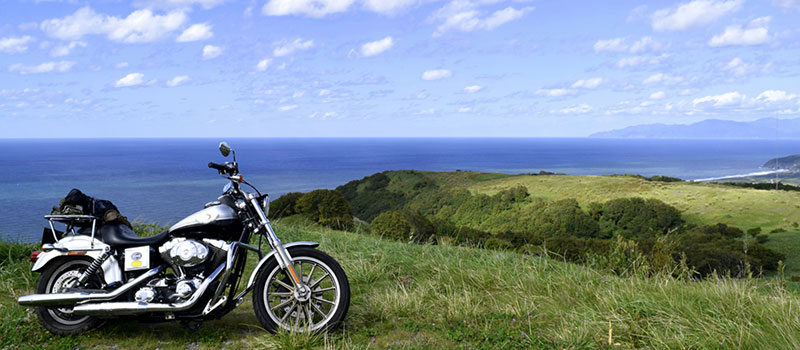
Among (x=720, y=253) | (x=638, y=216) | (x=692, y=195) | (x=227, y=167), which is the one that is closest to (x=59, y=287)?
(x=227, y=167)

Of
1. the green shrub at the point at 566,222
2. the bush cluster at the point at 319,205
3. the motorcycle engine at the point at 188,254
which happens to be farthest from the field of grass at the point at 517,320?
the green shrub at the point at 566,222

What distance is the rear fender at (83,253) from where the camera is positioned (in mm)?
4461

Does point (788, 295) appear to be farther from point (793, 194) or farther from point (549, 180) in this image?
point (549, 180)

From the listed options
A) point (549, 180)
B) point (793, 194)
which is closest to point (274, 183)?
point (549, 180)

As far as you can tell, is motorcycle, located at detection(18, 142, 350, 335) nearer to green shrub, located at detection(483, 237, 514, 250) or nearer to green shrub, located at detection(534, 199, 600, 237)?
green shrub, located at detection(483, 237, 514, 250)

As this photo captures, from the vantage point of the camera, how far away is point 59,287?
4582mm

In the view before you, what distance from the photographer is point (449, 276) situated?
593cm

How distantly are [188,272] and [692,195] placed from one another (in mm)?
64358

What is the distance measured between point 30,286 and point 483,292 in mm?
5309

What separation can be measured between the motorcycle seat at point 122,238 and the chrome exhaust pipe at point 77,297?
251 mm

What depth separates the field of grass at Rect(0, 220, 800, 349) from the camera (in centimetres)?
415

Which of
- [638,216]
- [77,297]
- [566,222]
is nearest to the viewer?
[77,297]

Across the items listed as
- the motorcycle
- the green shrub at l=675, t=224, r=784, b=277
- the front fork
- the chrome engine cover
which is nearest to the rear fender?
the motorcycle

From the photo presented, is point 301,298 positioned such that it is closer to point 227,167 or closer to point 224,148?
point 227,167
